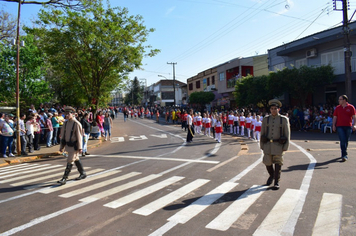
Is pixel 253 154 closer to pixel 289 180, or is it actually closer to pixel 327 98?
pixel 289 180

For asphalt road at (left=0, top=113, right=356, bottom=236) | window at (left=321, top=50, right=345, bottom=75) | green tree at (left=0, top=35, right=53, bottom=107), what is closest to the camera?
asphalt road at (left=0, top=113, right=356, bottom=236)

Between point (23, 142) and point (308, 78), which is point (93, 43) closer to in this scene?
point (23, 142)

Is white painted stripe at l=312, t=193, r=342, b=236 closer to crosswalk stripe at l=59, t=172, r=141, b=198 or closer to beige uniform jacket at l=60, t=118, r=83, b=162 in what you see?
crosswalk stripe at l=59, t=172, r=141, b=198

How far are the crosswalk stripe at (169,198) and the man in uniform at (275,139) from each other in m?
1.61

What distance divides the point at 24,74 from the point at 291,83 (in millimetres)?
21281

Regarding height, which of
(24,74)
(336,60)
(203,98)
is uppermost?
(336,60)

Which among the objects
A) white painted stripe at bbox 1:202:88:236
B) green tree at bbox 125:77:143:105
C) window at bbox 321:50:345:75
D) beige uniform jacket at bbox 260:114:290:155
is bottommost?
white painted stripe at bbox 1:202:88:236

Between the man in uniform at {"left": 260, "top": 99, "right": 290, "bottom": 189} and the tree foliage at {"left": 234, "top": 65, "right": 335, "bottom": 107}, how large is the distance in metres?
19.2

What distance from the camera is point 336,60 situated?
25281mm

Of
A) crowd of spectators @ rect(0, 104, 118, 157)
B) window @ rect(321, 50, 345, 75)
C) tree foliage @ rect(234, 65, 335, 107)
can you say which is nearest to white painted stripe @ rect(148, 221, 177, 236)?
crowd of spectators @ rect(0, 104, 118, 157)

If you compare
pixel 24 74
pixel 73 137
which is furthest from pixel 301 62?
pixel 73 137

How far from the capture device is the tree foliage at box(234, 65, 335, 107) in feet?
76.9

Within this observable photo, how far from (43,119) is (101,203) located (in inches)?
432

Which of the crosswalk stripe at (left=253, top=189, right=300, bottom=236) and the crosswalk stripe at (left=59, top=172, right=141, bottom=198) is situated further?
the crosswalk stripe at (left=59, top=172, right=141, bottom=198)
